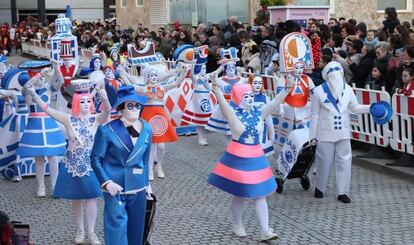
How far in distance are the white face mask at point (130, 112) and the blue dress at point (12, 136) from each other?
4.81 m

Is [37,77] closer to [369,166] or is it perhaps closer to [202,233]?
[202,233]

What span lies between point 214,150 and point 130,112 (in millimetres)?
6415

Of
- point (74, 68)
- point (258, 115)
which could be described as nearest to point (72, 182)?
point (258, 115)

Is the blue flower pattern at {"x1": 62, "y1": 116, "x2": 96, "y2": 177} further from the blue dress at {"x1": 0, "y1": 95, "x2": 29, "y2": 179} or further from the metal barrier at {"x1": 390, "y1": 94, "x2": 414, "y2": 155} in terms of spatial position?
the metal barrier at {"x1": 390, "y1": 94, "x2": 414, "y2": 155}

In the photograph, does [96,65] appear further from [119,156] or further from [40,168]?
[119,156]

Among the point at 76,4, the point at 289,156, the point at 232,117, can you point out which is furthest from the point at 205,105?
the point at 76,4

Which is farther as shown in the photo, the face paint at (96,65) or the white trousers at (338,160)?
the face paint at (96,65)

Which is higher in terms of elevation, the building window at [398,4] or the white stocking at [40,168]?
the building window at [398,4]

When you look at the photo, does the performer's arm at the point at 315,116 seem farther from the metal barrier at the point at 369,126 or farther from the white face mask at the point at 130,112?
the white face mask at the point at 130,112

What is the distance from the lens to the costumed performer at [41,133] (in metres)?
9.48

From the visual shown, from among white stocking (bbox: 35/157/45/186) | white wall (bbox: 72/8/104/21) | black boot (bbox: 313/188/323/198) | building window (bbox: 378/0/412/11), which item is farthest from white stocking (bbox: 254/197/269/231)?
white wall (bbox: 72/8/104/21)

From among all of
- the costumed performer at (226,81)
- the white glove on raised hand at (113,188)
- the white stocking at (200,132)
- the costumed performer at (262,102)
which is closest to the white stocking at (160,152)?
the costumed performer at (226,81)

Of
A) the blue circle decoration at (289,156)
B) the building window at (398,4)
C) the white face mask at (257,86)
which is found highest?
the building window at (398,4)

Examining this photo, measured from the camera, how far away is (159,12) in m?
33.8
